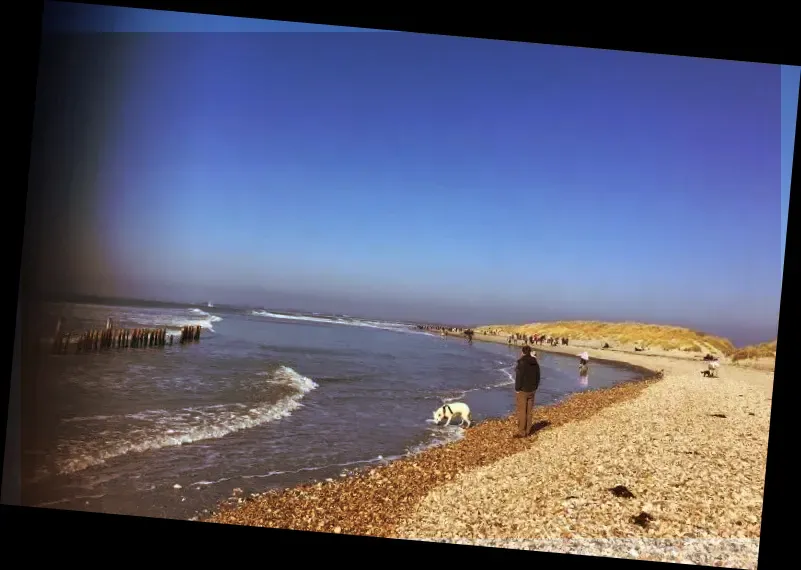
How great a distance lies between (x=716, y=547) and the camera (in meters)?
3.08

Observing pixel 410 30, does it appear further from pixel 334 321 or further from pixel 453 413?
pixel 334 321

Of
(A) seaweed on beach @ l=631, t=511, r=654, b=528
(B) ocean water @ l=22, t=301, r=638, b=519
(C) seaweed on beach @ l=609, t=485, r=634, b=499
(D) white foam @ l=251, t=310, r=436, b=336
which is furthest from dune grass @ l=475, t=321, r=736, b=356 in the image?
(A) seaweed on beach @ l=631, t=511, r=654, b=528

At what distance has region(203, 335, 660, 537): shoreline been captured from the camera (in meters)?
3.28

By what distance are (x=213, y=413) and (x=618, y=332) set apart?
17371mm

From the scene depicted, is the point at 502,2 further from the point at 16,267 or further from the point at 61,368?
the point at 61,368

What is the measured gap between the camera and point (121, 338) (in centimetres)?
795

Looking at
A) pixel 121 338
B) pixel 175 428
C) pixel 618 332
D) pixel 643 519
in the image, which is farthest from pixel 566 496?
pixel 618 332

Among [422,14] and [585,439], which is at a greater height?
[422,14]

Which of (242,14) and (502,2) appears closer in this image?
(502,2)

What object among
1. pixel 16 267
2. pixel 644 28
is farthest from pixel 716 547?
pixel 16 267

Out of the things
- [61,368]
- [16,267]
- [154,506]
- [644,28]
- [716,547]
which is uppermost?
[644,28]

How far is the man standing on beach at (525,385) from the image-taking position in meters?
4.89

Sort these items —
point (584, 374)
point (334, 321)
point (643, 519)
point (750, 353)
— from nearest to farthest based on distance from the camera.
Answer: point (643, 519), point (584, 374), point (750, 353), point (334, 321)

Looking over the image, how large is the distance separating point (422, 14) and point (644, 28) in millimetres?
1274
